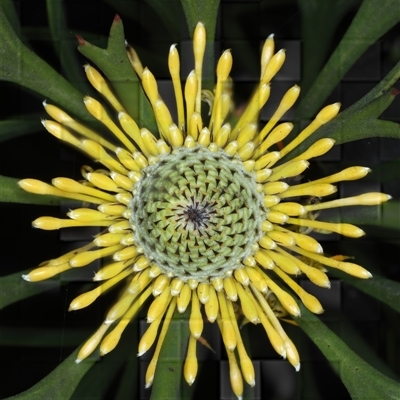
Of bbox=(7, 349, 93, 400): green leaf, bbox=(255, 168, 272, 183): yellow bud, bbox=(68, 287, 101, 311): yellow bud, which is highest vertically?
bbox=(255, 168, 272, 183): yellow bud

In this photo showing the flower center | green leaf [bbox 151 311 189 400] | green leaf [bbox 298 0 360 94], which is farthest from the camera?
green leaf [bbox 298 0 360 94]

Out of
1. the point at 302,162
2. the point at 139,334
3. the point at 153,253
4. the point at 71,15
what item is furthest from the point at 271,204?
the point at 71,15

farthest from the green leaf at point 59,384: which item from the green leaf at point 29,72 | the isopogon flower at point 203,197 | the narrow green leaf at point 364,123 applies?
the narrow green leaf at point 364,123

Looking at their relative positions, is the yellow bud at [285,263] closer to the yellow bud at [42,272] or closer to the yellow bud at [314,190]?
the yellow bud at [314,190]

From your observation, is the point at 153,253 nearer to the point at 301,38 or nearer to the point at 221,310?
the point at 221,310

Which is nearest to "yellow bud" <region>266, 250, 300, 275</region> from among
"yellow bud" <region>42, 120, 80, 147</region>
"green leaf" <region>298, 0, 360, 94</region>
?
"yellow bud" <region>42, 120, 80, 147</region>

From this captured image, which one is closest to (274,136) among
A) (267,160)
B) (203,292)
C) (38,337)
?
(267,160)

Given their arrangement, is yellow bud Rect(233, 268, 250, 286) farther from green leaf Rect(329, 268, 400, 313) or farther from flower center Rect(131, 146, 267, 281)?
green leaf Rect(329, 268, 400, 313)
